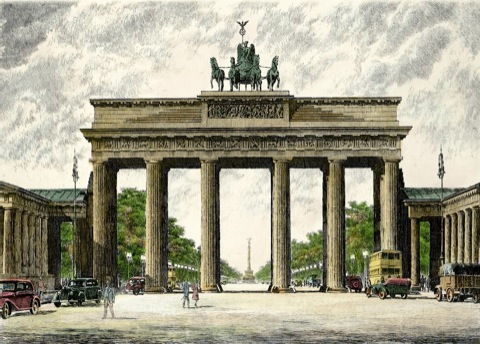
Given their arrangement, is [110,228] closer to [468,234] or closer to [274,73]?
[274,73]

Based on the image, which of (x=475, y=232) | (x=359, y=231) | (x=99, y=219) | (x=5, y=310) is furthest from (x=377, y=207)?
(x=5, y=310)

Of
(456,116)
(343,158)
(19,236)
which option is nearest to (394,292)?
(456,116)

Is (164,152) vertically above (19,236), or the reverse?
(164,152)

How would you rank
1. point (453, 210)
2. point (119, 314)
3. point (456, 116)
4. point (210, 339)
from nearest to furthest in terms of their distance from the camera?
point (210, 339) → point (119, 314) → point (456, 116) → point (453, 210)

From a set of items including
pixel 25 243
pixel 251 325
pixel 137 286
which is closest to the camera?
pixel 251 325

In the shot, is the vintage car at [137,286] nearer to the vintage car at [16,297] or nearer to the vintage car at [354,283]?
the vintage car at [354,283]

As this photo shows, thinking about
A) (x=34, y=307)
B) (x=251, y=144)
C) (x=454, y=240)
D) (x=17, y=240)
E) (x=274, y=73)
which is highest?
(x=274, y=73)

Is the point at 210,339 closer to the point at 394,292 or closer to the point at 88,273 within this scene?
the point at 394,292

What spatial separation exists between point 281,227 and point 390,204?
1040 centimetres

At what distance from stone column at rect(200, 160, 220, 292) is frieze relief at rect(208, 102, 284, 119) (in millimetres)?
4520

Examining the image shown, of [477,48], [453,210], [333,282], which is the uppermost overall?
[477,48]

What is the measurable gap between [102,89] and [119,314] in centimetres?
2995

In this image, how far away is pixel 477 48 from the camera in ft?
172

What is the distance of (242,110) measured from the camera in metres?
92.6
